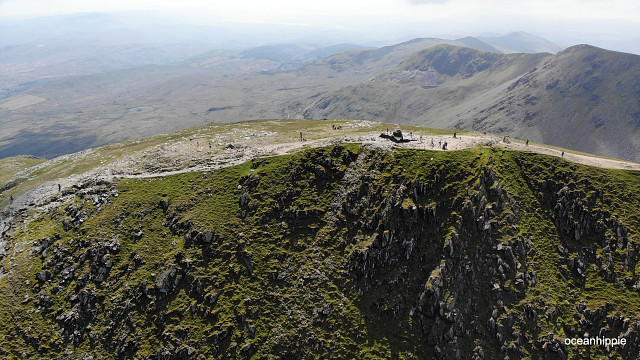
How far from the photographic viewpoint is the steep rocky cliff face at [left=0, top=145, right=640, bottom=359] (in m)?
56.8

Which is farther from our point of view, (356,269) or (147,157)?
(147,157)

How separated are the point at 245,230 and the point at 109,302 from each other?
31252 mm

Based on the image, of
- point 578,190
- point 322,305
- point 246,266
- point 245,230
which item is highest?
point 578,190

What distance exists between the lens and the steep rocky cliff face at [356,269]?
186 ft

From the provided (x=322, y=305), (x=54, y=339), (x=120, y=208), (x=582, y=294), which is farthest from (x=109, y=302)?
(x=582, y=294)

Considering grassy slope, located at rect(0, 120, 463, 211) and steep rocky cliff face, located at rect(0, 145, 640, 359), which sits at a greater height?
grassy slope, located at rect(0, 120, 463, 211)

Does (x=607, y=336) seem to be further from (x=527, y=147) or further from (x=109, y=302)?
(x=109, y=302)

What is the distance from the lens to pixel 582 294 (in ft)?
188

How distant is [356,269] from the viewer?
65.1 meters

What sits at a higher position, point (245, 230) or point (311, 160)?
point (311, 160)

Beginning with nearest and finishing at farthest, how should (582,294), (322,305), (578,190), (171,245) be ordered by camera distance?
(582,294) → (322,305) → (578,190) → (171,245)

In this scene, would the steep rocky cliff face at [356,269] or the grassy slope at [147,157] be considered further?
the grassy slope at [147,157]

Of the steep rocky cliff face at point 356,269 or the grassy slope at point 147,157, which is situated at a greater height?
the grassy slope at point 147,157

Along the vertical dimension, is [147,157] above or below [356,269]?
above
